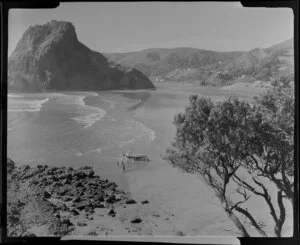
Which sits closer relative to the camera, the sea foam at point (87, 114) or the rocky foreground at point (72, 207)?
the rocky foreground at point (72, 207)

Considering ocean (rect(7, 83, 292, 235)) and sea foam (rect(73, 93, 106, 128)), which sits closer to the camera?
ocean (rect(7, 83, 292, 235))

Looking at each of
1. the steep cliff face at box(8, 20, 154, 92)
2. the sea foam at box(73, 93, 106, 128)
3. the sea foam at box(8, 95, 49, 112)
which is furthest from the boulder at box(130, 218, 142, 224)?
the sea foam at box(8, 95, 49, 112)

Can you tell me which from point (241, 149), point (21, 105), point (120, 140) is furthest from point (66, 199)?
point (241, 149)

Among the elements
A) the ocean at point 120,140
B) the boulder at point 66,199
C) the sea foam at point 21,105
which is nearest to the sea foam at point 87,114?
the ocean at point 120,140

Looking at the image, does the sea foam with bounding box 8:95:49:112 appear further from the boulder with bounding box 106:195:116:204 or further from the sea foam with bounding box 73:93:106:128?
the boulder with bounding box 106:195:116:204

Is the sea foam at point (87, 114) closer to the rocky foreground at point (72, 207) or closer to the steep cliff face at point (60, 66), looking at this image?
the steep cliff face at point (60, 66)

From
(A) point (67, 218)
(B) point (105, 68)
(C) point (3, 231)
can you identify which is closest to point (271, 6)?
(B) point (105, 68)

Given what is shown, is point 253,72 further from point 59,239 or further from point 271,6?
point 59,239
